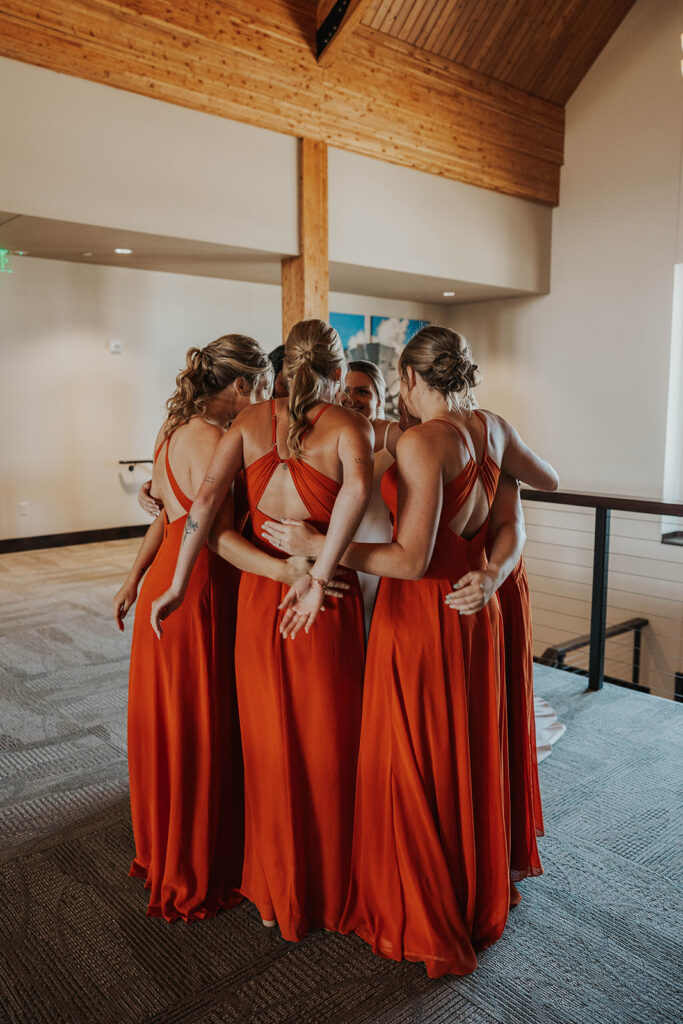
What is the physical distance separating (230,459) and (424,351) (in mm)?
624

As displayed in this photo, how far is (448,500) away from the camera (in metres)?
2.15

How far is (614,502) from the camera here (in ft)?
13.9

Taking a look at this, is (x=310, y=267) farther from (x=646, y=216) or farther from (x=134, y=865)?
(x=134, y=865)

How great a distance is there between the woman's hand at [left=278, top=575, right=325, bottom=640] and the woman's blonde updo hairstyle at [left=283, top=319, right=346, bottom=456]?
36 cm

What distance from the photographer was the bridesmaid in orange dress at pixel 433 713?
7.00 feet

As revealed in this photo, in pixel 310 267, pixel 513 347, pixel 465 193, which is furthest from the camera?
pixel 513 347

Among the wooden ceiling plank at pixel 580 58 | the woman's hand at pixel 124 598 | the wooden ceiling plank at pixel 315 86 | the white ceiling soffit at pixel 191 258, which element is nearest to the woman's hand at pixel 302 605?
the woman's hand at pixel 124 598

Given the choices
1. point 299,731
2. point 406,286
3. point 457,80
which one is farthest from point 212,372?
point 406,286

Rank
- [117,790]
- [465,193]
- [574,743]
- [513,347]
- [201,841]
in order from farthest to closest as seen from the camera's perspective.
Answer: [513,347] < [465,193] < [574,743] < [117,790] < [201,841]

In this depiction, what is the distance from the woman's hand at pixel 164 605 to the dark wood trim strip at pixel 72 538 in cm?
717

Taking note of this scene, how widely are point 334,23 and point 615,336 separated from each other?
474 centimetres

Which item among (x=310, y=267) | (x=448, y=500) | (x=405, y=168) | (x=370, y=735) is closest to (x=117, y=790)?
(x=370, y=735)

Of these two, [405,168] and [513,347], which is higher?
[405,168]

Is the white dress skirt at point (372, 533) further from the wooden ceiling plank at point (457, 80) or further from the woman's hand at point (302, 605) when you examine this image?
the wooden ceiling plank at point (457, 80)
